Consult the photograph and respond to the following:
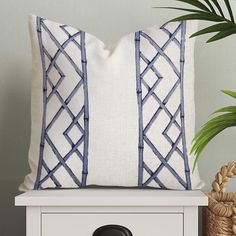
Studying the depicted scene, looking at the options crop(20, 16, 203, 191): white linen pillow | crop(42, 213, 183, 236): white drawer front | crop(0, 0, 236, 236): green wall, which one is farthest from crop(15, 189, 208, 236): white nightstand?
crop(0, 0, 236, 236): green wall

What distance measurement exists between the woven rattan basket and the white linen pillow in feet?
0.28

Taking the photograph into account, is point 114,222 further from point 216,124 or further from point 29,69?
point 29,69

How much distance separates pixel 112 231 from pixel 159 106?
344 mm

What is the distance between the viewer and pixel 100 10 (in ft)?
6.26

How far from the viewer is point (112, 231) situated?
1.40m

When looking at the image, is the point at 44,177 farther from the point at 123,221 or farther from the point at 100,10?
the point at 100,10

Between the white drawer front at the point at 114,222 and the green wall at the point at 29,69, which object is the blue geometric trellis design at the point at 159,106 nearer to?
the white drawer front at the point at 114,222

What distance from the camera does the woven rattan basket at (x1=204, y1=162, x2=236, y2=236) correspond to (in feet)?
4.91

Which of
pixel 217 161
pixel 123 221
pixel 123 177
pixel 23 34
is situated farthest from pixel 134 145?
pixel 23 34

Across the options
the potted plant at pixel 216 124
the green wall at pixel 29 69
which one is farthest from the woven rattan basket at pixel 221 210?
the green wall at pixel 29 69

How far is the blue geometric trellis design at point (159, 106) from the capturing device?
1512 millimetres

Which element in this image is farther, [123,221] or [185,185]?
[185,185]

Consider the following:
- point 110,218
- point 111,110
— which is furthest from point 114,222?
point 111,110

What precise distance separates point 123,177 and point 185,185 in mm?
163
